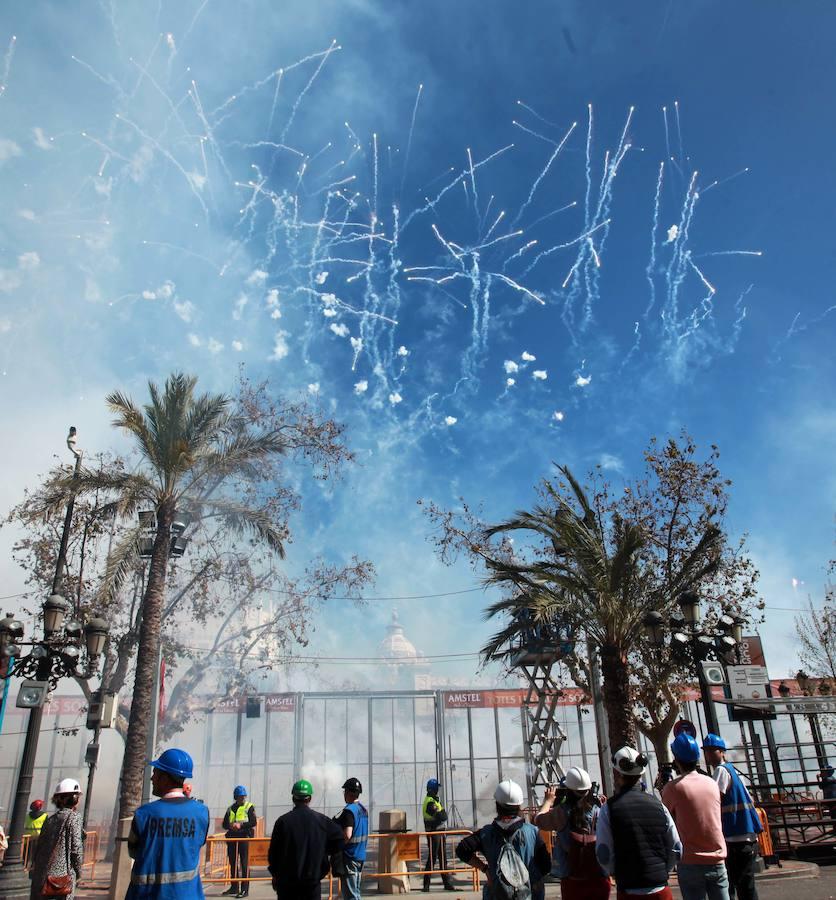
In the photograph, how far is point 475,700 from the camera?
79.8 ft

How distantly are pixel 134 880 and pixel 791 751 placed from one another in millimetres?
36123

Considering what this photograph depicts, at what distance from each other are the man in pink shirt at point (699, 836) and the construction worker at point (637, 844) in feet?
2.18

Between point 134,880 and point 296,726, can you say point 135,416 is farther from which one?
point 134,880

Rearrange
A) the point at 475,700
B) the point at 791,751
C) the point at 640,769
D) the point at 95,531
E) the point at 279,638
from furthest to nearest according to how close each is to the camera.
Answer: the point at 791,751 → the point at 279,638 → the point at 475,700 → the point at 95,531 → the point at 640,769

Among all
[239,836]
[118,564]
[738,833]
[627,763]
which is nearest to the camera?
[627,763]

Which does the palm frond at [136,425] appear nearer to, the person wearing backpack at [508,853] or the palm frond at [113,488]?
the palm frond at [113,488]

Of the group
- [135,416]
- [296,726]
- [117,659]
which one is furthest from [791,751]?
[135,416]

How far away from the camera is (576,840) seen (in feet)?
14.8

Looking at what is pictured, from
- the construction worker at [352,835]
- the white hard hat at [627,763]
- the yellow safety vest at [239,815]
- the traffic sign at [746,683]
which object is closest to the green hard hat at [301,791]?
the construction worker at [352,835]

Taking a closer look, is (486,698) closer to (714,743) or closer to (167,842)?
(714,743)

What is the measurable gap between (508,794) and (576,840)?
0.81 metres

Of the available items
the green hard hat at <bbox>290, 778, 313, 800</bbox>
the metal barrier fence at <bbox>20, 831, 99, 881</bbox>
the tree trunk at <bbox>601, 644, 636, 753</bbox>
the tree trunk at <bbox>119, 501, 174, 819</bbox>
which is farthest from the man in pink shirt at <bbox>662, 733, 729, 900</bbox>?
the tree trunk at <bbox>119, 501, 174, 819</bbox>

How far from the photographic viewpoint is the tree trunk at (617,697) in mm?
11727

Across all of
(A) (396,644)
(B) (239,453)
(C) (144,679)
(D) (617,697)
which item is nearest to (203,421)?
(B) (239,453)
